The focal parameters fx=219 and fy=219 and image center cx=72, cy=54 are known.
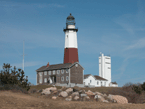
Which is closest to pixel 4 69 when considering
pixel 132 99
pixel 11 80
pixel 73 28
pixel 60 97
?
pixel 11 80

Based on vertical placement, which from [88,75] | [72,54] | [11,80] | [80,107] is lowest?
[80,107]

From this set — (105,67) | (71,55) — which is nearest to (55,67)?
(71,55)

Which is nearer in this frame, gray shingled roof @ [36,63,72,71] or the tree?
the tree

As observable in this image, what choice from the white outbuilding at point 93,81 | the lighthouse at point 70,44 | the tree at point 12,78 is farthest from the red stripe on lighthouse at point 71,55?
the tree at point 12,78

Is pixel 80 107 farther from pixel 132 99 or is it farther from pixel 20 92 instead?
pixel 132 99

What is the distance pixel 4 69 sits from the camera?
2820cm

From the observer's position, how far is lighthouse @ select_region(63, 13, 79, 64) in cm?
5791

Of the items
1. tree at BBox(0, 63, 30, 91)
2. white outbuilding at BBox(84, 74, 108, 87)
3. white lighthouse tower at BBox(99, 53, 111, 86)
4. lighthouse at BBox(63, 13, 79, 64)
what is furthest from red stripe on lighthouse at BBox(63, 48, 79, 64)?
tree at BBox(0, 63, 30, 91)

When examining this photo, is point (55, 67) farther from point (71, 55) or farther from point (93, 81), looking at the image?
point (93, 81)

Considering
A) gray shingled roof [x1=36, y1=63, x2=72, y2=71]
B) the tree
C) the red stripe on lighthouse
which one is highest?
the red stripe on lighthouse

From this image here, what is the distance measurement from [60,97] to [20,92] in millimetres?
4728

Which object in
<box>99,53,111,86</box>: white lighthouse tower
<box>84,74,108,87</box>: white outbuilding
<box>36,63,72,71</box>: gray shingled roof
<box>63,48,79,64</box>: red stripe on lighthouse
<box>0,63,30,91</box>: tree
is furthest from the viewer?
<box>99,53,111,86</box>: white lighthouse tower

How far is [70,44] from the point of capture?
2299 inches

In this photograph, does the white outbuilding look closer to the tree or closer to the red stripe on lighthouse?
the red stripe on lighthouse
